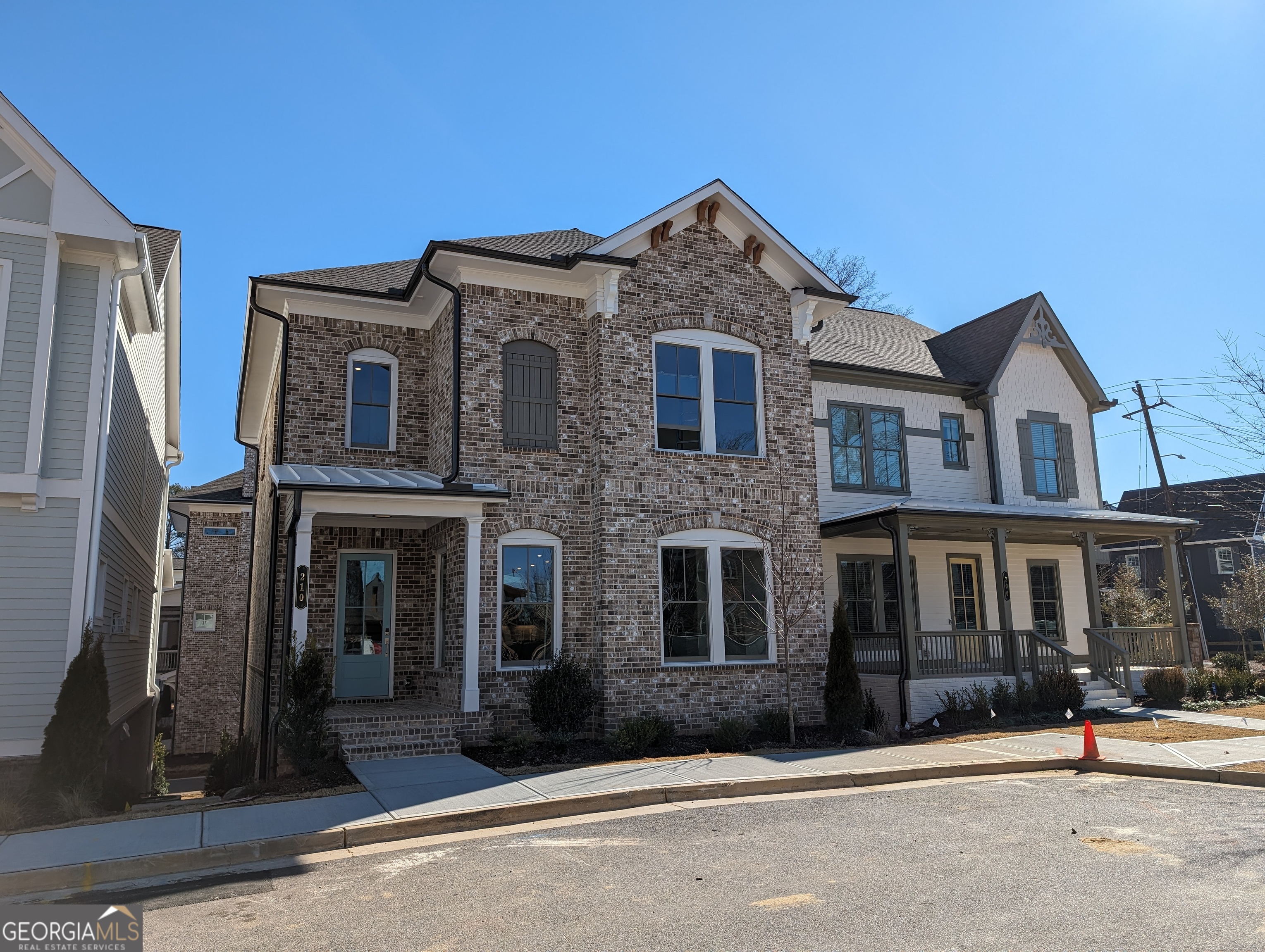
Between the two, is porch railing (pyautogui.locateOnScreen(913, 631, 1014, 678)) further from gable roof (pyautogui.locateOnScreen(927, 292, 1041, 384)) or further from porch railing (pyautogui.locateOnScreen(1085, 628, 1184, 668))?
gable roof (pyautogui.locateOnScreen(927, 292, 1041, 384))

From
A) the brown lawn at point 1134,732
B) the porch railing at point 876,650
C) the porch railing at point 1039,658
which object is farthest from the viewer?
the porch railing at point 876,650

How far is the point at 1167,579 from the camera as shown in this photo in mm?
19391

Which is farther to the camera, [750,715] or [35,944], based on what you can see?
[750,715]

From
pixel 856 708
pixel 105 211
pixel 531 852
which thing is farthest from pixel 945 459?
pixel 105 211

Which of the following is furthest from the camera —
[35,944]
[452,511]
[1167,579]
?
[1167,579]

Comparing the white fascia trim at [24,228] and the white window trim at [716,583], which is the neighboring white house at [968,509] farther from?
the white fascia trim at [24,228]

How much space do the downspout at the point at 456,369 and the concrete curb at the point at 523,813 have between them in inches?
232

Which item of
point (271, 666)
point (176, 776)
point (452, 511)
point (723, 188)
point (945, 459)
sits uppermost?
point (723, 188)

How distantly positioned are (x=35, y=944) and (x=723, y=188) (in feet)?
45.2

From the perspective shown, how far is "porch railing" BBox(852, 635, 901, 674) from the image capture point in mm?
17391

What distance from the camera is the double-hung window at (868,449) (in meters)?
18.3

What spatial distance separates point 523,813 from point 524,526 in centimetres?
580

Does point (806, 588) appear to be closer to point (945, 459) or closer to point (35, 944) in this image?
point (945, 459)

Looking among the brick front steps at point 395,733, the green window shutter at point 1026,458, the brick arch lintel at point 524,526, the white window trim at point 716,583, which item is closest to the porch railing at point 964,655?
the white window trim at point 716,583
